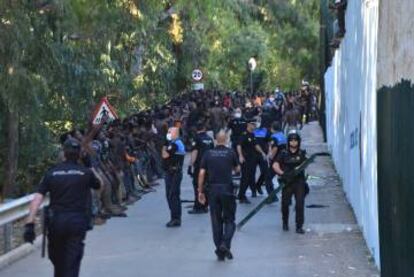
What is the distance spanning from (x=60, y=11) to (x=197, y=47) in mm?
21997

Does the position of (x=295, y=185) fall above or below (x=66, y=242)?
below

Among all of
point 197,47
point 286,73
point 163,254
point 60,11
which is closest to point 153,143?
point 60,11

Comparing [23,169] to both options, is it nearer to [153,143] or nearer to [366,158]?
[153,143]

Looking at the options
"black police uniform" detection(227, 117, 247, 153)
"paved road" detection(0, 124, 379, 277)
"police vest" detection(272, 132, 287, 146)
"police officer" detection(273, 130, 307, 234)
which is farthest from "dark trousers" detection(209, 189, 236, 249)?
"black police uniform" detection(227, 117, 247, 153)

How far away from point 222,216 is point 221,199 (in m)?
0.23

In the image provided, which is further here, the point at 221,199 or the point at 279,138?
the point at 279,138

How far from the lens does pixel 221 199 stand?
12.2 meters

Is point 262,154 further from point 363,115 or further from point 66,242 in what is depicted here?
point 66,242

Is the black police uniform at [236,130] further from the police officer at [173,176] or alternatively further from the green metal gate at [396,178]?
the green metal gate at [396,178]

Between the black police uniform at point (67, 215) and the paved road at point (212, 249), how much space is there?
272 centimetres

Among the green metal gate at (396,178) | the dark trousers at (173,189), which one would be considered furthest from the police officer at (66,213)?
the dark trousers at (173,189)

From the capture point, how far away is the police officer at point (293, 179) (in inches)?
569

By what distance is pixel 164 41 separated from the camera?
34062 mm

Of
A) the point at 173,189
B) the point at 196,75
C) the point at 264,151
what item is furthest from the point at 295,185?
the point at 196,75
